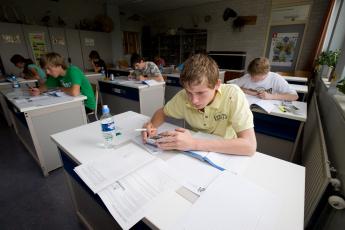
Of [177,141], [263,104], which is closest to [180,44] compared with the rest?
[263,104]

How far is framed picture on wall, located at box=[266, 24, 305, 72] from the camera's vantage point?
4500mm

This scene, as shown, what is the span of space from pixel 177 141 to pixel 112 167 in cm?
31

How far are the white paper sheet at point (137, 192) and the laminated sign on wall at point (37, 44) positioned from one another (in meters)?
5.44

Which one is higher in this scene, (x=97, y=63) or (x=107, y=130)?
(x=97, y=63)

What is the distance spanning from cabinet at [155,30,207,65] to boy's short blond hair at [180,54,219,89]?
5.62 metres

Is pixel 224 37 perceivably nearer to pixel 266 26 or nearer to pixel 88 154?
pixel 266 26

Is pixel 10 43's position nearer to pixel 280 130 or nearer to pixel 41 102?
pixel 41 102

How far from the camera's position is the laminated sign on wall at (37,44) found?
445 centimetres

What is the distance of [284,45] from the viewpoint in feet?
15.4

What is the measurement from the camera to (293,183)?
0.68 meters

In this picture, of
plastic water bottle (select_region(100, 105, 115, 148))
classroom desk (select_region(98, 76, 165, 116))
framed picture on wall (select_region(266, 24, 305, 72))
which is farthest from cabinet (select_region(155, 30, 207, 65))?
plastic water bottle (select_region(100, 105, 115, 148))

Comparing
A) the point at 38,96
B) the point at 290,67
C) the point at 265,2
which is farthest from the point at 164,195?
the point at 265,2

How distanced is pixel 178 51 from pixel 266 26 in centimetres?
293

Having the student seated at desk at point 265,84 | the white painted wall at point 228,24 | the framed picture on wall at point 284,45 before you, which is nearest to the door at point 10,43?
the white painted wall at point 228,24
